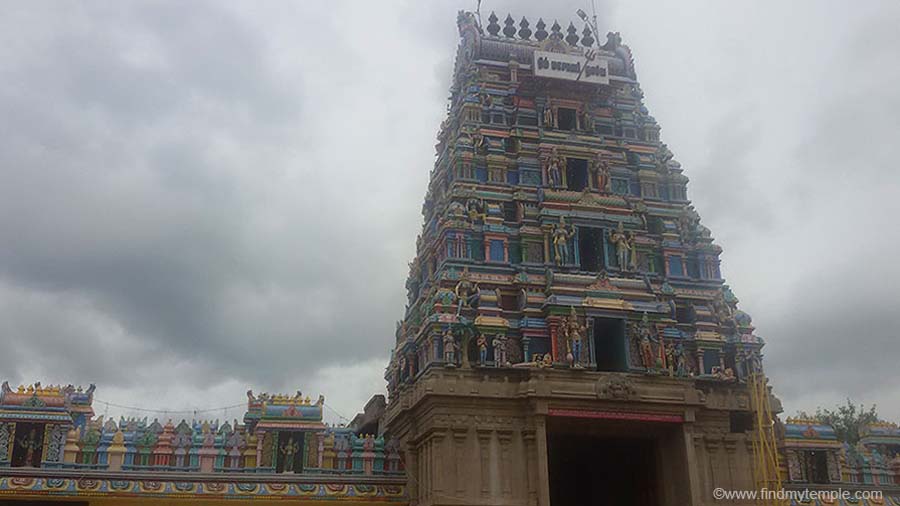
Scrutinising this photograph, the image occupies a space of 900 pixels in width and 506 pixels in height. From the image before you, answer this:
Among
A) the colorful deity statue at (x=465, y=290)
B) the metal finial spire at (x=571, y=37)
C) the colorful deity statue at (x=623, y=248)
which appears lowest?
the colorful deity statue at (x=465, y=290)

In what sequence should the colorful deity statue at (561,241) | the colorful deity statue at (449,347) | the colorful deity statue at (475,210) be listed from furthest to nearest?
the colorful deity statue at (475,210)
the colorful deity statue at (561,241)
the colorful deity statue at (449,347)

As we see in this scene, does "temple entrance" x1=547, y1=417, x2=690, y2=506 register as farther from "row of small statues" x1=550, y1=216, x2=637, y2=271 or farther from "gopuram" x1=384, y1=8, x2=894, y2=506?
"row of small statues" x1=550, y1=216, x2=637, y2=271

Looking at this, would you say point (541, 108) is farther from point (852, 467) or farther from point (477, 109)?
point (852, 467)

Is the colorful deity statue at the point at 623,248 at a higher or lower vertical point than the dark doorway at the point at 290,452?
Answer: higher

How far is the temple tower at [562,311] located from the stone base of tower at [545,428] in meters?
0.07

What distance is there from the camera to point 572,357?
1147 inches

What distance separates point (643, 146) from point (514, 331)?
11094 mm

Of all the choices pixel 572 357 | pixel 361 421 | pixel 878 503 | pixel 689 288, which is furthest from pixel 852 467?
pixel 361 421

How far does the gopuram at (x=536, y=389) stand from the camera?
1110 inches

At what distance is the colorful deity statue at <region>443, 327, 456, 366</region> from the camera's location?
93.6ft

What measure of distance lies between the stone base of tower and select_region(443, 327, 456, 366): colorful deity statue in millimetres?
379

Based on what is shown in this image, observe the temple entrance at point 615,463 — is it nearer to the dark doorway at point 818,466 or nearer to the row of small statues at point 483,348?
the row of small statues at point 483,348

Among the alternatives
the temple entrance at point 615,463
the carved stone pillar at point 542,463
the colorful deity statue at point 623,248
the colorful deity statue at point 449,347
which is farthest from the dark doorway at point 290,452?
the colorful deity statue at point 623,248

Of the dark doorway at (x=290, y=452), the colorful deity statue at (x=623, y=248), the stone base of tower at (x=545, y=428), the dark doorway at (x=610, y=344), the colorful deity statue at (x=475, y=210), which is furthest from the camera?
the colorful deity statue at (x=623, y=248)
